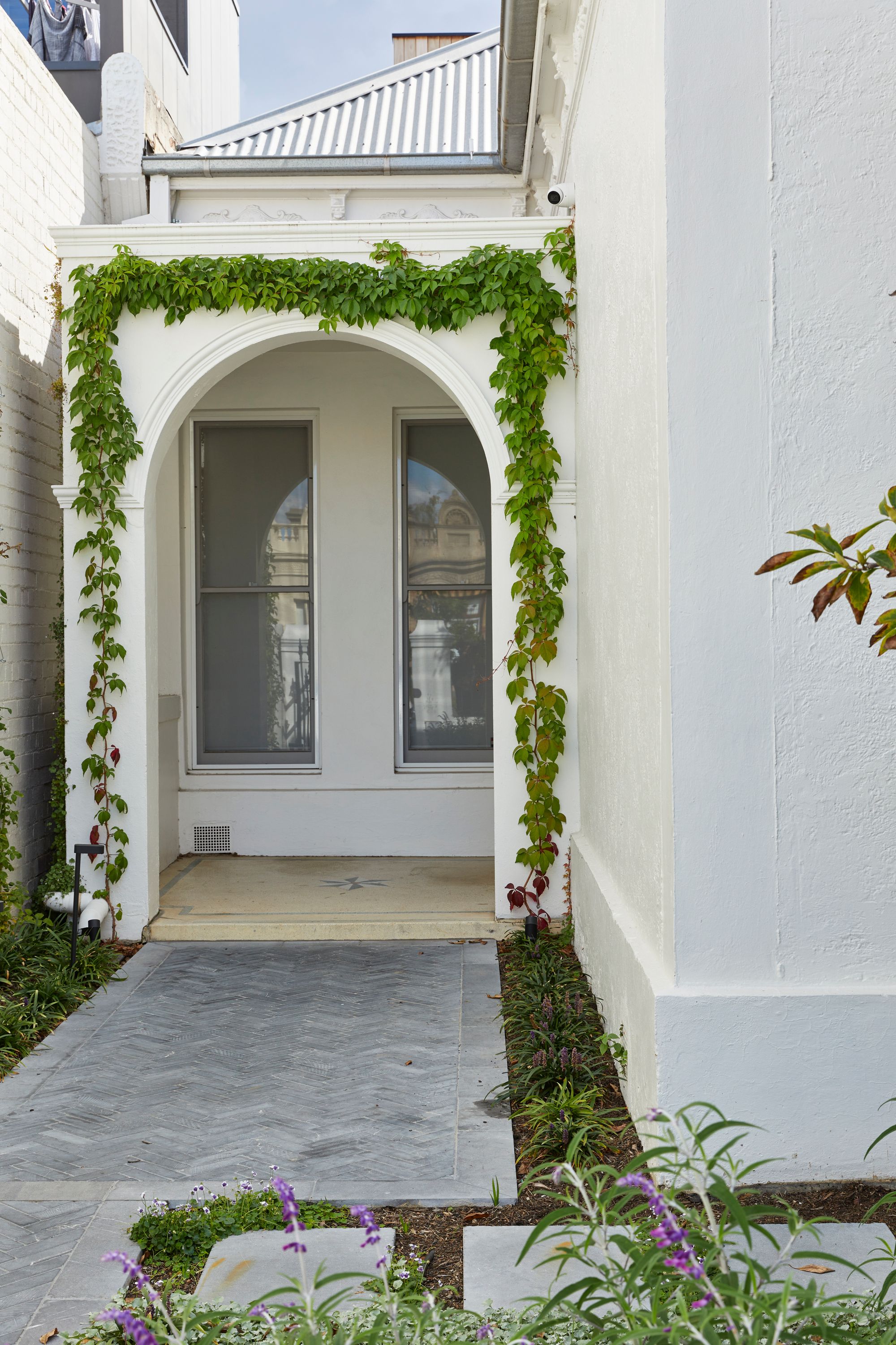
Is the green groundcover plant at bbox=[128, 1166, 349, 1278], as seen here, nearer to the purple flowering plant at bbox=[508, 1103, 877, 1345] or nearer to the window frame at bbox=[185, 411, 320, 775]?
the purple flowering plant at bbox=[508, 1103, 877, 1345]

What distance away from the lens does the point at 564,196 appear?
560cm

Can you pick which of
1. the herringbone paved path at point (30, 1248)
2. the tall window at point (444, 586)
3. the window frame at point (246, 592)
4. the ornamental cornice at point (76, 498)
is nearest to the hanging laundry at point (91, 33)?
the window frame at point (246, 592)

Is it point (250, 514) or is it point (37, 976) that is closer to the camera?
point (37, 976)

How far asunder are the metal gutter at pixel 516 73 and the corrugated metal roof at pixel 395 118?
0.57 m

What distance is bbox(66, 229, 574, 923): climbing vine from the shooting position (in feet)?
18.2

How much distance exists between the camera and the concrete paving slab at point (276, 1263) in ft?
8.13

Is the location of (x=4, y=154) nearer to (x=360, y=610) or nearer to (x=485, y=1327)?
(x=360, y=610)

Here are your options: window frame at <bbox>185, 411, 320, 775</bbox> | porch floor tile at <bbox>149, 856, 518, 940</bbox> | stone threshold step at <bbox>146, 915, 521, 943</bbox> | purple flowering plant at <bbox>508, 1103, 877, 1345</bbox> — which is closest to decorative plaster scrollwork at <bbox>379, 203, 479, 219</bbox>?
window frame at <bbox>185, 411, 320, 775</bbox>

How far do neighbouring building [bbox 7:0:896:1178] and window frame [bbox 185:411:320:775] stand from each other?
1.0 inches

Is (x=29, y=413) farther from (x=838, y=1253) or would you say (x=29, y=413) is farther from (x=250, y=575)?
(x=838, y=1253)

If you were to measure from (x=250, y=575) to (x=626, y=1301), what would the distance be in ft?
20.8

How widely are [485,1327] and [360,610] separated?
6.10 m

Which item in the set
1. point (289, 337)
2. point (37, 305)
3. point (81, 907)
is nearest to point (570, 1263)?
point (81, 907)

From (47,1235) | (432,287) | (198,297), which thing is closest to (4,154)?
(198,297)
